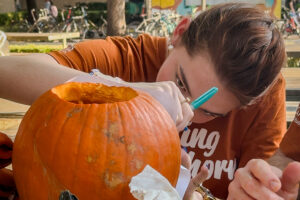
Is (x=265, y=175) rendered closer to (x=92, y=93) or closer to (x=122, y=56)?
(x=92, y=93)

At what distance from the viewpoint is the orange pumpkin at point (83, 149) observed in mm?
557

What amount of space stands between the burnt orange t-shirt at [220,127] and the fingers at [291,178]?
635 mm

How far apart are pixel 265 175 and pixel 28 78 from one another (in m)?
0.59

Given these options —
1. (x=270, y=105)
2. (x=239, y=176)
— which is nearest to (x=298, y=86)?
(x=270, y=105)

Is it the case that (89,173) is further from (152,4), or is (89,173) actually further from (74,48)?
(152,4)

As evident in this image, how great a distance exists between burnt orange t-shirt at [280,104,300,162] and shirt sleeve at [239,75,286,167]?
12 centimetres

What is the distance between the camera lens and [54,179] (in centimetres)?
56

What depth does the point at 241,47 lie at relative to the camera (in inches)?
42.5

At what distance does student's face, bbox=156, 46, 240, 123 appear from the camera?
110 centimetres

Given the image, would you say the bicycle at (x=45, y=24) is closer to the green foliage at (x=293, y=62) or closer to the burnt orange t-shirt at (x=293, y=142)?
the green foliage at (x=293, y=62)

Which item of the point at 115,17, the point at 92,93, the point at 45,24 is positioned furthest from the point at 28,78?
the point at 45,24

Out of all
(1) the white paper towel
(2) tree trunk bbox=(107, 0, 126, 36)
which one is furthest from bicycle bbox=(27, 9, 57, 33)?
(1) the white paper towel

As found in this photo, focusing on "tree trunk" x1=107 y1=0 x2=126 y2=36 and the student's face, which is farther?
"tree trunk" x1=107 y1=0 x2=126 y2=36

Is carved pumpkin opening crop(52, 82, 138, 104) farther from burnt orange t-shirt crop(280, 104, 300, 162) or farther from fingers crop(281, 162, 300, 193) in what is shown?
burnt orange t-shirt crop(280, 104, 300, 162)
